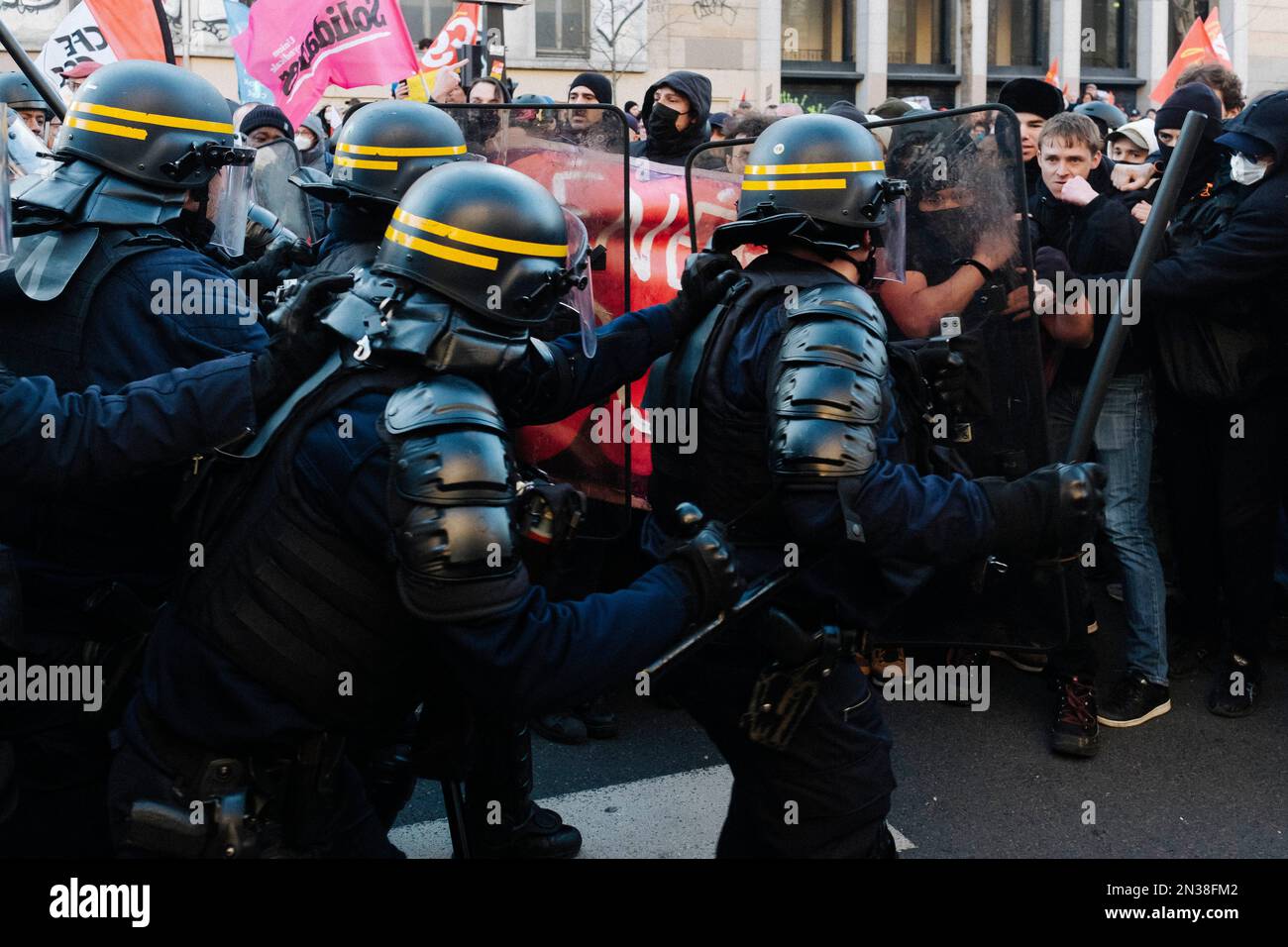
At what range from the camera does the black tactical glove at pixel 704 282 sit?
2.90m

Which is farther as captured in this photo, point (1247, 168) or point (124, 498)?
point (1247, 168)

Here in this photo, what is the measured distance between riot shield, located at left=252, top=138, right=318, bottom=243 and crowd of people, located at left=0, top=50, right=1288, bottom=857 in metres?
1.71

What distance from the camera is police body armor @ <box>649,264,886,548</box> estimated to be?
2.35 m

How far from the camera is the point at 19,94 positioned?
22.0ft

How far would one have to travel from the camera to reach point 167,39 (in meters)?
6.86

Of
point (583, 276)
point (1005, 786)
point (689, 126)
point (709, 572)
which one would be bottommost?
point (1005, 786)

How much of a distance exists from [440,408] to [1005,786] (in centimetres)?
267

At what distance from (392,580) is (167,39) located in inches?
225

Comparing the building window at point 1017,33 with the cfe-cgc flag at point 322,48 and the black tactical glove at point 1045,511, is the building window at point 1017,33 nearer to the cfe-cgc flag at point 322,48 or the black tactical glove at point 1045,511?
the cfe-cgc flag at point 322,48

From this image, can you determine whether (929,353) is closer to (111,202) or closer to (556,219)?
(556,219)

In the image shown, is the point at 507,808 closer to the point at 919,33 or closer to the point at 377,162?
the point at 377,162

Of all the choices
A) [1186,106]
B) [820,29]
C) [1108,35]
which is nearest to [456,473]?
[1186,106]

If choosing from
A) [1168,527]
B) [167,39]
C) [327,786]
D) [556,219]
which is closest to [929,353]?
[556,219]
